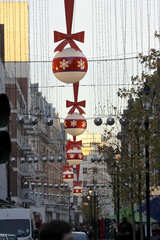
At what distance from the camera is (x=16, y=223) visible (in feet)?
103

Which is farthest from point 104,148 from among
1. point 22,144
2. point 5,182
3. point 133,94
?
point 22,144

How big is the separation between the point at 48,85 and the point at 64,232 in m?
32.0

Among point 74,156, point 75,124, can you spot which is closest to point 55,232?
point 75,124

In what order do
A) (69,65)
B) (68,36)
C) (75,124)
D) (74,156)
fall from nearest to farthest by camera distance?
(69,65)
(68,36)
(75,124)
(74,156)

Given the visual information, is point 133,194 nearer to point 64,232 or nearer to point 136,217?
point 136,217

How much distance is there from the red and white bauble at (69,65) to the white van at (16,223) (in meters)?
9.13

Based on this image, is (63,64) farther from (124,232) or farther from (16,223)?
(16,223)

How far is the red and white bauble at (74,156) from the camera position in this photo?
1956 inches

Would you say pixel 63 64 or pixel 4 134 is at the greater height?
pixel 63 64

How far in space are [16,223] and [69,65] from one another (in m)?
10.1

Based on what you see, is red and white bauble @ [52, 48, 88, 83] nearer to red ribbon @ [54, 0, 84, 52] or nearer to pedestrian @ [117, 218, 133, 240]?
red ribbon @ [54, 0, 84, 52]

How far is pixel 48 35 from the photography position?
31.0 m

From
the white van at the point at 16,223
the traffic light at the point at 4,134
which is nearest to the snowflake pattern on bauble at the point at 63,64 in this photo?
the white van at the point at 16,223

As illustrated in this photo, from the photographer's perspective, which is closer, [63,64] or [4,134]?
[4,134]
